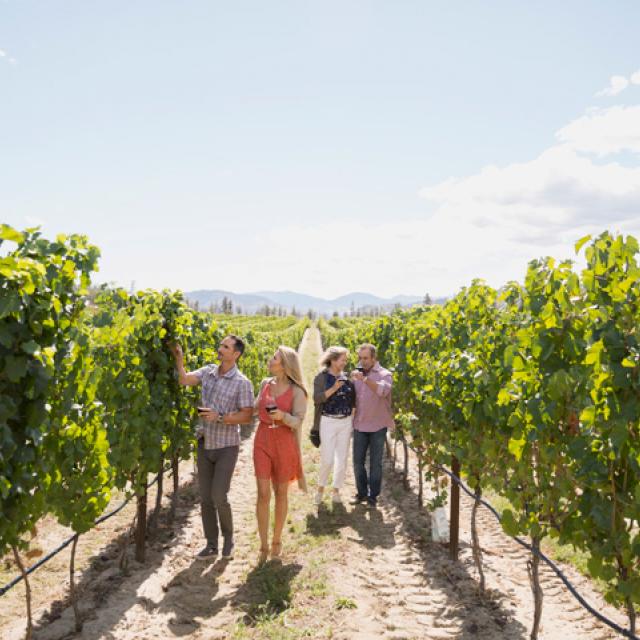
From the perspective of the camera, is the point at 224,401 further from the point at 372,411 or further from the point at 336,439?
the point at 372,411

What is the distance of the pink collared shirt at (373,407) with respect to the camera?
7.04 m

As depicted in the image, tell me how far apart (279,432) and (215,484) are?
757 mm

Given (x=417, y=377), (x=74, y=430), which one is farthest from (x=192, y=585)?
(x=417, y=377)

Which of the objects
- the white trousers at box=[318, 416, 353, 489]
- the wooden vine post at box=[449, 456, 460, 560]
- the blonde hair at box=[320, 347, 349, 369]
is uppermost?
the blonde hair at box=[320, 347, 349, 369]

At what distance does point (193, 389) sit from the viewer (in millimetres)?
7000

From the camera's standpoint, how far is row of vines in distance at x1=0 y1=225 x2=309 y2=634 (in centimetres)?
284

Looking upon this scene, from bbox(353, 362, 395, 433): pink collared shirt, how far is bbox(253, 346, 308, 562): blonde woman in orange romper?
1.82m

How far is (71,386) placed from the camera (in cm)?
339

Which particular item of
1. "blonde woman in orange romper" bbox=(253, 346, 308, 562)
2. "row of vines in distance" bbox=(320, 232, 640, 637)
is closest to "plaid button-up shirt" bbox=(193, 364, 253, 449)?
"blonde woman in orange romper" bbox=(253, 346, 308, 562)

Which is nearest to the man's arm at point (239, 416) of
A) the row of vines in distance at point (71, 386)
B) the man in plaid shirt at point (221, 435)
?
the man in plaid shirt at point (221, 435)

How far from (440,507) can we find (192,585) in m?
2.80

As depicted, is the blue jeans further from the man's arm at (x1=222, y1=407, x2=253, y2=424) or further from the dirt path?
the man's arm at (x1=222, y1=407, x2=253, y2=424)

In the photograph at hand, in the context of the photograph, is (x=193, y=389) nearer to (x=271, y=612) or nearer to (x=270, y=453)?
(x=270, y=453)

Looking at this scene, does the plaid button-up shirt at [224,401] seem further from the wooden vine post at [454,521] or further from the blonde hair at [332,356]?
the wooden vine post at [454,521]
